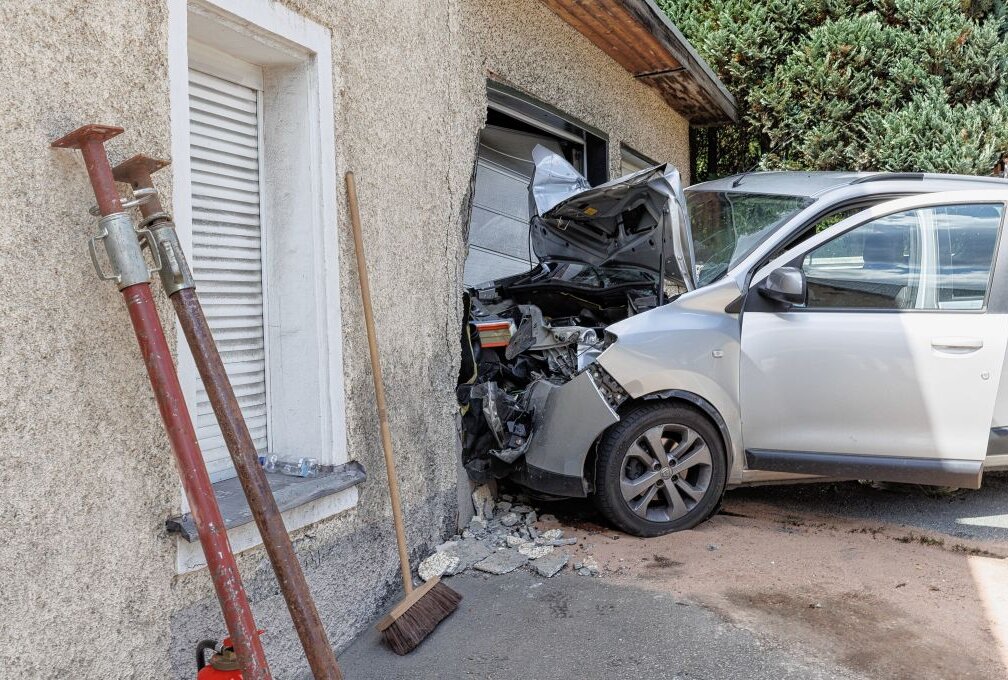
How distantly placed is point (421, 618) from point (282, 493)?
2.71 feet

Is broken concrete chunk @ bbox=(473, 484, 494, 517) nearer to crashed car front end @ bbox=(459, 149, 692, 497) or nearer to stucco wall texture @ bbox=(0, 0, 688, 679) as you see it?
crashed car front end @ bbox=(459, 149, 692, 497)

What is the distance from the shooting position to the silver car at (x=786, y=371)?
4.46 m

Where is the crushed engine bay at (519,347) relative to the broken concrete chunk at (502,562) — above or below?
above

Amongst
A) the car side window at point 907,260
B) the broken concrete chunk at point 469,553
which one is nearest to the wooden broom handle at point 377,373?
the broken concrete chunk at point 469,553

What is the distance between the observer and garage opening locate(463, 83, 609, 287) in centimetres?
637

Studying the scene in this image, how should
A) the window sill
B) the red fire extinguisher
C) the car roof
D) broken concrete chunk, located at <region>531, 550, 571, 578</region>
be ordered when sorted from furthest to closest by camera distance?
A: 1. the car roof
2. broken concrete chunk, located at <region>531, 550, 571, 578</region>
3. the window sill
4. the red fire extinguisher

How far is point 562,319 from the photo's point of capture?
5301mm

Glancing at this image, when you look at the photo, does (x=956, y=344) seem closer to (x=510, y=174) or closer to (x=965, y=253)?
(x=965, y=253)

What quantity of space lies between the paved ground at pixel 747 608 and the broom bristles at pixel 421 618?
2.2 inches

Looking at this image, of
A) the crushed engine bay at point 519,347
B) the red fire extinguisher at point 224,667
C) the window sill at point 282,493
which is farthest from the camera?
the crushed engine bay at point 519,347

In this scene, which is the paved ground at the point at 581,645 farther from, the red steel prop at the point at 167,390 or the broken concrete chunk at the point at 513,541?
the red steel prop at the point at 167,390

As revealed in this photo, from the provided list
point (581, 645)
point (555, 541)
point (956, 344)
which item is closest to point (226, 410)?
point (581, 645)

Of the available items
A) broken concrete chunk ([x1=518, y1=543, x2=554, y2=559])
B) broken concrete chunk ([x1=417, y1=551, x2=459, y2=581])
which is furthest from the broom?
broken concrete chunk ([x1=518, y1=543, x2=554, y2=559])

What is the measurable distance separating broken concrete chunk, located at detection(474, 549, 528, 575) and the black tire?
1.84 feet
